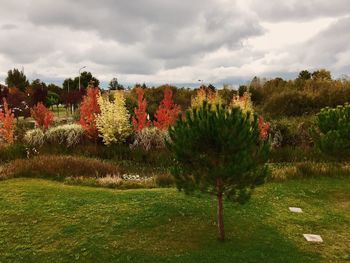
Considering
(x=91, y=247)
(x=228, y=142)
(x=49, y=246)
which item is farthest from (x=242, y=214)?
(x=49, y=246)

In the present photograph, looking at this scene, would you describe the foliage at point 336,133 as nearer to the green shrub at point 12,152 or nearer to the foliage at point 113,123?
the foliage at point 113,123

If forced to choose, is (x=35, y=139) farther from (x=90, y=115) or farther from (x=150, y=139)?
(x=150, y=139)

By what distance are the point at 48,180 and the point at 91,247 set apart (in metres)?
6.16

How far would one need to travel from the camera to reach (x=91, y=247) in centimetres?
897

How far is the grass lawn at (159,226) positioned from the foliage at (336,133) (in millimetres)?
1556

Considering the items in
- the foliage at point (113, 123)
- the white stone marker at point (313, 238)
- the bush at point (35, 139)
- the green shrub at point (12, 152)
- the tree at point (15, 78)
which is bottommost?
the white stone marker at point (313, 238)

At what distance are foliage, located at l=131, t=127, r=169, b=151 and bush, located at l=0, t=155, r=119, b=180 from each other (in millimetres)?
4306

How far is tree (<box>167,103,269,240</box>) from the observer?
326 inches

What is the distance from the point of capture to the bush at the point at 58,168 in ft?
48.9

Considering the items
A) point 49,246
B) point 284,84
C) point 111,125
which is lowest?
point 49,246

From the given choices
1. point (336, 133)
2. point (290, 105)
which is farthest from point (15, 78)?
point (336, 133)

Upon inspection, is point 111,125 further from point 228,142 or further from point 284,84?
point 284,84

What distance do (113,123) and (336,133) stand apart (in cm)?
1159

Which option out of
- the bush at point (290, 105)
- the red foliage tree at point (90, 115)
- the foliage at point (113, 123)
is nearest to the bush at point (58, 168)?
the foliage at point (113, 123)
